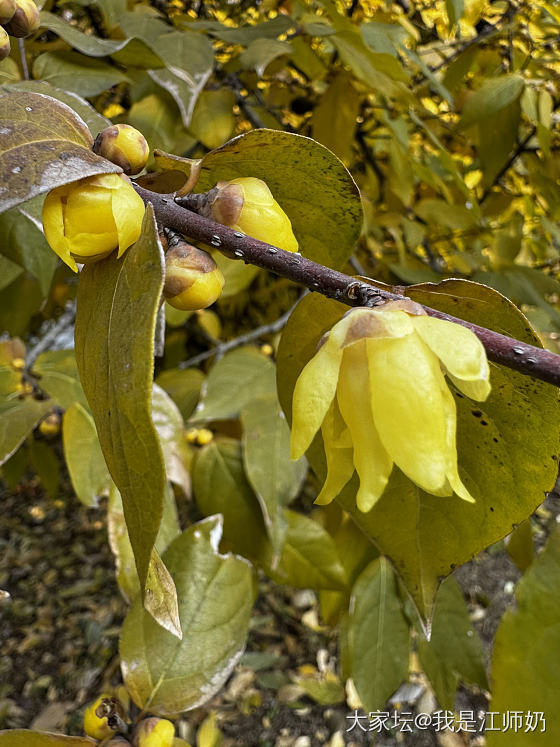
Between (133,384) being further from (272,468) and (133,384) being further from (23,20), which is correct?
(272,468)

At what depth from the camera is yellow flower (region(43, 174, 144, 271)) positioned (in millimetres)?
251

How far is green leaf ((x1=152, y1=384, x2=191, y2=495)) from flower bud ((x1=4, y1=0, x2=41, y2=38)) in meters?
0.36

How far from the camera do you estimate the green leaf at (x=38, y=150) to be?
0.72 feet

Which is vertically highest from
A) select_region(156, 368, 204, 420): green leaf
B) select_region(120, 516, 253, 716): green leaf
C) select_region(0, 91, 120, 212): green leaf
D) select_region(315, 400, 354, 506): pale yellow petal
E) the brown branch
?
select_region(0, 91, 120, 212): green leaf

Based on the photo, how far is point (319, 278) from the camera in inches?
9.7

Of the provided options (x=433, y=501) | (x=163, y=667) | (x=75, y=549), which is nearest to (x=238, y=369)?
(x=163, y=667)

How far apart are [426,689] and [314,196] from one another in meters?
1.24

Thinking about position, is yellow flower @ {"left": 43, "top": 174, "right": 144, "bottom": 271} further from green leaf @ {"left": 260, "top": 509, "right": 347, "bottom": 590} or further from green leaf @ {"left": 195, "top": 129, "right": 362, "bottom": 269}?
green leaf @ {"left": 260, "top": 509, "right": 347, "bottom": 590}

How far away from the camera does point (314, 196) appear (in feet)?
1.09

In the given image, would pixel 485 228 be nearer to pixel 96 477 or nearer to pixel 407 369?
pixel 96 477

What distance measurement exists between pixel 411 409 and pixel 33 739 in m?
0.34

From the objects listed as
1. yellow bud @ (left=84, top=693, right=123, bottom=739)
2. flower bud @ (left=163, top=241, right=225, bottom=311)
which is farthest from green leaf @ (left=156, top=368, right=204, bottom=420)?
flower bud @ (left=163, top=241, right=225, bottom=311)

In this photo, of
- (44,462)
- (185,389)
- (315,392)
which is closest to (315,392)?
(315,392)

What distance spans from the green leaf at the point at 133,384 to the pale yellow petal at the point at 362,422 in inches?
3.2
